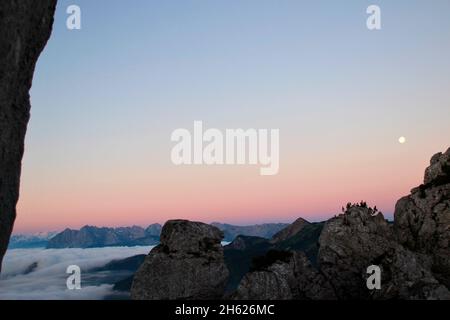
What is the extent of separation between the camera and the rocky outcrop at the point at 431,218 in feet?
145

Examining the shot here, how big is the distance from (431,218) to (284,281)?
61.2 ft

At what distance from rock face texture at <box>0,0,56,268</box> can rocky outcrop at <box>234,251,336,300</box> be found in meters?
28.5

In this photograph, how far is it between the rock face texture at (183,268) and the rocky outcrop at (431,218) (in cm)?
2219

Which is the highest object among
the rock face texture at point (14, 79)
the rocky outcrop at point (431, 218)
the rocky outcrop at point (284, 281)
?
the rock face texture at point (14, 79)

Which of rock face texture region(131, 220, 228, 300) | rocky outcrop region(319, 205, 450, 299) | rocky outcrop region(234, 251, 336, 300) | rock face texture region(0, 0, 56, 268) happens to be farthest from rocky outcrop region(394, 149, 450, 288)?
rock face texture region(0, 0, 56, 268)

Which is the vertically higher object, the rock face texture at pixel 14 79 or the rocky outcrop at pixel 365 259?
the rock face texture at pixel 14 79

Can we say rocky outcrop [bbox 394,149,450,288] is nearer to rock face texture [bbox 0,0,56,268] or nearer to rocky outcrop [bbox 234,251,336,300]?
rocky outcrop [bbox 234,251,336,300]

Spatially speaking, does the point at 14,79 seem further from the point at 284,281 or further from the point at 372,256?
the point at 372,256

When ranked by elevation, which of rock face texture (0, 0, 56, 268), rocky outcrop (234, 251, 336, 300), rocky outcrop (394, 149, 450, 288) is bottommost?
rocky outcrop (234, 251, 336, 300)

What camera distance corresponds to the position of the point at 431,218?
151 feet

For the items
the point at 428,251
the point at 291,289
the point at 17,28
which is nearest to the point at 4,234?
the point at 17,28

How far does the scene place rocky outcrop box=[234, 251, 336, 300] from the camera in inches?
1557

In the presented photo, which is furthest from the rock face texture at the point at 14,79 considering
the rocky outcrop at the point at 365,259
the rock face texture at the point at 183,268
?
the rocky outcrop at the point at 365,259

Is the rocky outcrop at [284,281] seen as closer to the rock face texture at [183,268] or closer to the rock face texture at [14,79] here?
the rock face texture at [183,268]
